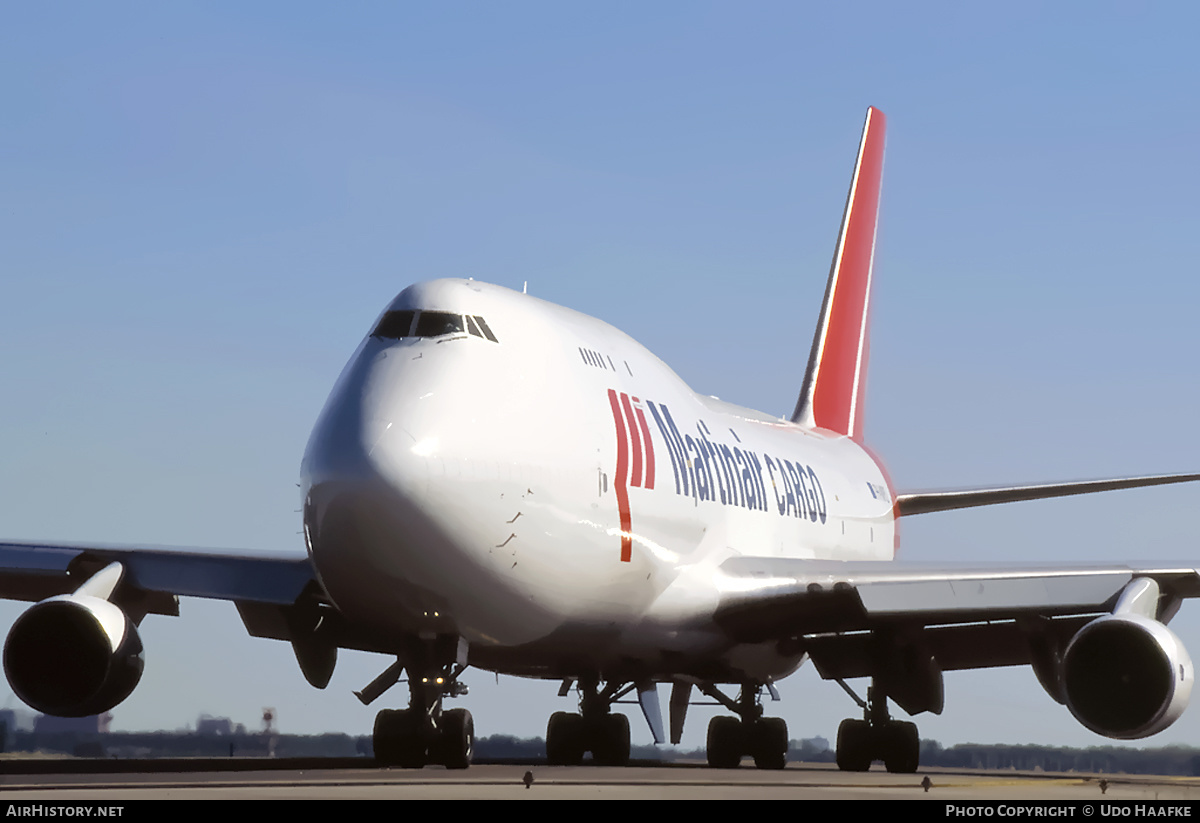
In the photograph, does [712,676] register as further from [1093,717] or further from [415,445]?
[415,445]

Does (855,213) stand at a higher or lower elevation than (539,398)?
higher

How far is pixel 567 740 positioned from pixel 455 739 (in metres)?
7.88

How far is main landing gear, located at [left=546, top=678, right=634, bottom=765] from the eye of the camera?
21.2 metres

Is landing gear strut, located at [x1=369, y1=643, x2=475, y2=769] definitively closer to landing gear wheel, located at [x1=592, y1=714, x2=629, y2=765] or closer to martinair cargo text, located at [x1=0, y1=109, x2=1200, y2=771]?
martinair cargo text, located at [x1=0, y1=109, x2=1200, y2=771]

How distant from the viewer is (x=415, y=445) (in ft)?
42.5

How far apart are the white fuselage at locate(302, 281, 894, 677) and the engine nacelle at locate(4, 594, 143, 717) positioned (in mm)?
2649

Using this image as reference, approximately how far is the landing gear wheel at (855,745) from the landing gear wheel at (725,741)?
6.26 ft

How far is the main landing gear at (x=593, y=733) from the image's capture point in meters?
21.2

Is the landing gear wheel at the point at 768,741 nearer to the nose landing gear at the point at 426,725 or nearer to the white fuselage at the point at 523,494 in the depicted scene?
the white fuselage at the point at 523,494

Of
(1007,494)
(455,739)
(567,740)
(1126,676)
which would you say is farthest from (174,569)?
(1007,494)

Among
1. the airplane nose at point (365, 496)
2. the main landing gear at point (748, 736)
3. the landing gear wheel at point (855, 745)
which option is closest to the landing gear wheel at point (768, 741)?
the main landing gear at point (748, 736)

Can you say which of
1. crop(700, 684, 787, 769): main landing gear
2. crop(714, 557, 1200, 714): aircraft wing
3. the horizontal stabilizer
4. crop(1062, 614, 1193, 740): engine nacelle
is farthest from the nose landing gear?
the horizontal stabilizer

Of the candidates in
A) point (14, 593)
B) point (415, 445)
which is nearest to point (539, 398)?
point (415, 445)

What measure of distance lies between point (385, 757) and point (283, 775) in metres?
0.86
